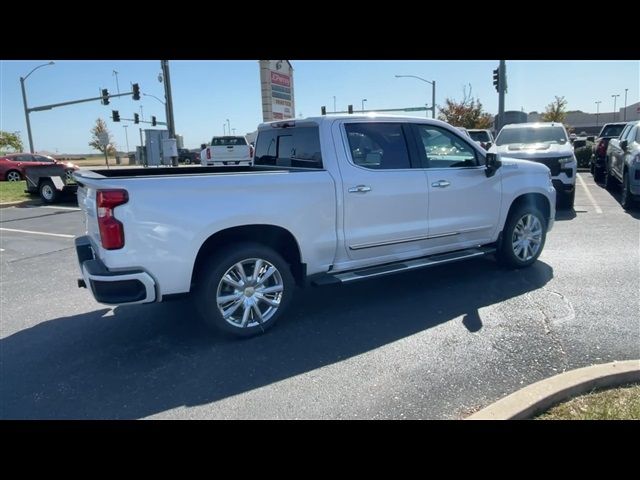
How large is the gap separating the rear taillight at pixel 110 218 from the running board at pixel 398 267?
68.7 inches

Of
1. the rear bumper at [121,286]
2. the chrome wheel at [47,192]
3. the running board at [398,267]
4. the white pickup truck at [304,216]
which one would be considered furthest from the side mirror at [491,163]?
the chrome wheel at [47,192]

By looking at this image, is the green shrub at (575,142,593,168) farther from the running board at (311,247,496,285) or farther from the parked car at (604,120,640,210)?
the running board at (311,247,496,285)

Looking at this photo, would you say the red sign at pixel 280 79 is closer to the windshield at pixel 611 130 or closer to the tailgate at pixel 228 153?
the tailgate at pixel 228 153

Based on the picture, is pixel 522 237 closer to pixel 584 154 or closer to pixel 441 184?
pixel 441 184

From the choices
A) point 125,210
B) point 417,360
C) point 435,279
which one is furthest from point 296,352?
point 435,279

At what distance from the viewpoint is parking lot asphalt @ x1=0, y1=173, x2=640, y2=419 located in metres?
3.13

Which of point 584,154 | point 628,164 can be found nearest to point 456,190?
point 628,164

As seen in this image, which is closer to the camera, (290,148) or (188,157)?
(290,148)

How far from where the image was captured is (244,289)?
407 centimetres

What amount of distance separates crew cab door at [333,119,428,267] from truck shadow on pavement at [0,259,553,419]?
0.62 meters

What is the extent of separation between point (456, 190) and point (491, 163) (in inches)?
22.4

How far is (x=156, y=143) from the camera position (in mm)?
19906
